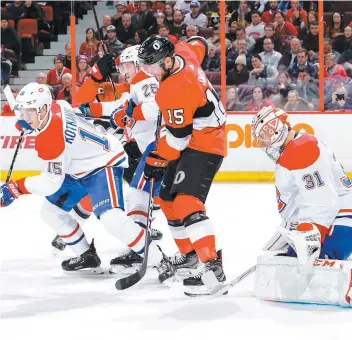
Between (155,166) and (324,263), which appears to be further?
(155,166)

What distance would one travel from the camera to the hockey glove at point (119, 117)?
505 centimetres

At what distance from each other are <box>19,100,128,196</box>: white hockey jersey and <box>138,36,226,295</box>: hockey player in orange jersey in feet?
0.94

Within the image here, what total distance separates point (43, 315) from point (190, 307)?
607mm

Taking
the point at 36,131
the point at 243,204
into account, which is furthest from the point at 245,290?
the point at 243,204

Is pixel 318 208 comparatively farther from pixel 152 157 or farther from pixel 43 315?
pixel 43 315

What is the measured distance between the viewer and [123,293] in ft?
13.2

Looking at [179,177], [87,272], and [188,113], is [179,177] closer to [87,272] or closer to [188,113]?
[188,113]

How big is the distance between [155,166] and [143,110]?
739 mm

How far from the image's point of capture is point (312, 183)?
3.59m

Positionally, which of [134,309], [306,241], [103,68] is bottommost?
[134,309]

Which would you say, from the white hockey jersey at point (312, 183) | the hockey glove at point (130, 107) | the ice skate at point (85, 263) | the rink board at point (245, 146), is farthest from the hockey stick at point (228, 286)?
the rink board at point (245, 146)

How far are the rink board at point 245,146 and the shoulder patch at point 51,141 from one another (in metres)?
4.07

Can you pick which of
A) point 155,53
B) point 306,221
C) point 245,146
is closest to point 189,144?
point 155,53

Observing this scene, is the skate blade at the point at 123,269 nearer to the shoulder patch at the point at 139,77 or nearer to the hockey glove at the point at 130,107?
the hockey glove at the point at 130,107
